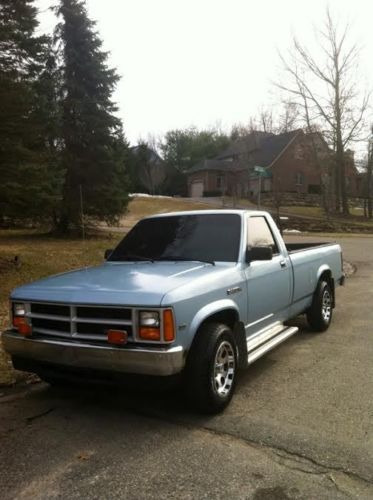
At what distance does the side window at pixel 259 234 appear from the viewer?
5.84m

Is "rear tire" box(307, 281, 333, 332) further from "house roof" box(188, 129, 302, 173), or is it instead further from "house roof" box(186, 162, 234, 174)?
"house roof" box(186, 162, 234, 174)

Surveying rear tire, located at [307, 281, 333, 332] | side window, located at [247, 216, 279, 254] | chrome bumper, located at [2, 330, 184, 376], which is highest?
side window, located at [247, 216, 279, 254]

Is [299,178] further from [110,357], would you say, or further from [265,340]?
[110,357]

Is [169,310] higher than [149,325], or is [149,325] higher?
[169,310]

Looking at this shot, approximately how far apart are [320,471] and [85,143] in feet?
66.2

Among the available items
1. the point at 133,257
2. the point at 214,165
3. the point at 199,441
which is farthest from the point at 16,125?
the point at 214,165

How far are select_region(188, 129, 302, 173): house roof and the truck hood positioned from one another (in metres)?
49.7

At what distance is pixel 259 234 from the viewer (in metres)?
6.14

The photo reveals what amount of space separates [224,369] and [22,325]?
1.86 meters

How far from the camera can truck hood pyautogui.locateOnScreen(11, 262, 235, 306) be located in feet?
13.9

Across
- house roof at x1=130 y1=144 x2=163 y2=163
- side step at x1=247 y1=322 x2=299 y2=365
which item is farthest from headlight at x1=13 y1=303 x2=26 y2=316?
house roof at x1=130 y1=144 x2=163 y2=163

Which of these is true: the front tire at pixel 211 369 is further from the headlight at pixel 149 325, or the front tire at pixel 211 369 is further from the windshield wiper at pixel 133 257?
the windshield wiper at pixel 133 257

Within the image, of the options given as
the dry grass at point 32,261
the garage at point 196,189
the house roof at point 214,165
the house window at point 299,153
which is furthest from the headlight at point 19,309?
the garage at point 196,189

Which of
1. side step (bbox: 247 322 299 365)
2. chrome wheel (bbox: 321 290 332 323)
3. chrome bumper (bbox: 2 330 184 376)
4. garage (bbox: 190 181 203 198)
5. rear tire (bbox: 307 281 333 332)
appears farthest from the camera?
garage (bbox: 190 181 203 198)
